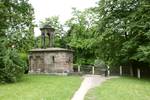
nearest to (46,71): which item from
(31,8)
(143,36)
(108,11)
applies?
(31,8)

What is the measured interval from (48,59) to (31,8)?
280 inches

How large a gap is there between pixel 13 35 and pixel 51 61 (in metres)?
9.38

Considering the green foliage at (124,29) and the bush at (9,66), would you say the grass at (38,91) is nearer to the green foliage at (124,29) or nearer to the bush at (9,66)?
the bush at (9,66)

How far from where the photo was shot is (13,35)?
29.4 m

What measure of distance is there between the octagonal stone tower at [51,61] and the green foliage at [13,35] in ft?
20.2

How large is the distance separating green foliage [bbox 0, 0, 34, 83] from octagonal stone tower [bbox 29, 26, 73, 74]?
20.2 feet

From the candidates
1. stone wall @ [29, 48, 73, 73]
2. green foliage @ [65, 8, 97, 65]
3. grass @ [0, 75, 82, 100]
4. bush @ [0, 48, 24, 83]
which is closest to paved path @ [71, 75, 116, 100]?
grass @ [0, 75, 82, 100]

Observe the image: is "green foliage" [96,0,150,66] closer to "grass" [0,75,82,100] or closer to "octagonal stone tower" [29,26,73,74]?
"octagonal stone tower" [29,26,73,74]

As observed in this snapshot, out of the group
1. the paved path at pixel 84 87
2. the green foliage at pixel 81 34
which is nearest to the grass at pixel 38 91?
the paved path at pixel 84 87

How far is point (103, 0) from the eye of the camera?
33.4m

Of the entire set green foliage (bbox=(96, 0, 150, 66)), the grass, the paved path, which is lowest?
the paved path

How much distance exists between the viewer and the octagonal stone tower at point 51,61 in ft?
123

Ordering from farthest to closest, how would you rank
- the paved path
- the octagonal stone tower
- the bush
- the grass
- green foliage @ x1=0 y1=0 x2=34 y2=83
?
1. the octagonal stone tower
2. green foliage @ x1=0 y1=0 x2=34 y2=83
3. the bush
4. the paved path
5. the grass

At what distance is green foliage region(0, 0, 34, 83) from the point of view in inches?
1009
